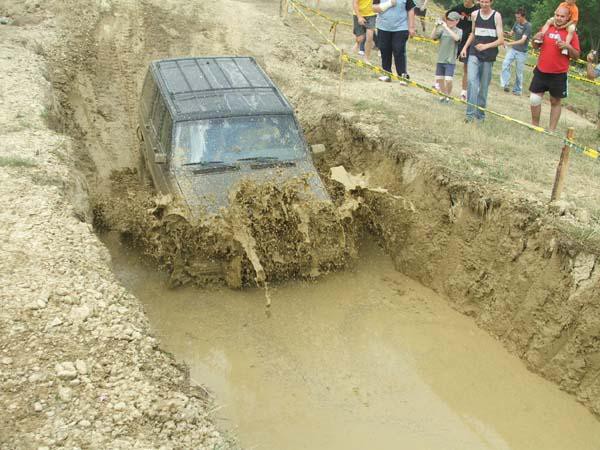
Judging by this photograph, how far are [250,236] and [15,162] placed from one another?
2.76 m

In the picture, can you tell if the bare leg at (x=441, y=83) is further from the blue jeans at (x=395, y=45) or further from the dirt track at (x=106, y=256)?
the dirt track at (x=106, y=256)

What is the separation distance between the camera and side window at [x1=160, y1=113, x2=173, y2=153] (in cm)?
834

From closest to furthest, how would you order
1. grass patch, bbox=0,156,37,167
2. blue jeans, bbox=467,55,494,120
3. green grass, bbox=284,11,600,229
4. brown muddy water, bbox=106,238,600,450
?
brown muddy water, bbox=106,238,600,450 < grass patch, bbox=0,156,37,167 < green grass, bbox=284,11,600,229 < blue jeans, bbox=467,55,494,120

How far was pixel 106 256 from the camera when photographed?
648cm

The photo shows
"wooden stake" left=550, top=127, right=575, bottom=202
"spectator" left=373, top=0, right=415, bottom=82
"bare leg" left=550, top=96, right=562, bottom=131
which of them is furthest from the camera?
"spectator" left=373, top=0, right=415, bottom=82

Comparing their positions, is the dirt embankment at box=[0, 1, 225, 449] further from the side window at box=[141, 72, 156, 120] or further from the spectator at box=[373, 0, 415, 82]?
the spectator at box=[373, 0, 415, 82]

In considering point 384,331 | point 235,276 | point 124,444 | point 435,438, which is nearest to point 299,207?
point 235,276

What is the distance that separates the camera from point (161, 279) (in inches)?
325

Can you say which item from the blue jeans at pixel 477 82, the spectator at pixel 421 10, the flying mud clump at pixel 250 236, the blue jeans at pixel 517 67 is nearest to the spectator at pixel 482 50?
the blue jeans at pixel 477 82

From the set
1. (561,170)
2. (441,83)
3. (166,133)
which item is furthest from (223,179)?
(441,83)

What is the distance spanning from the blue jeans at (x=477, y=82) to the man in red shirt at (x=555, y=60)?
0.72 meters

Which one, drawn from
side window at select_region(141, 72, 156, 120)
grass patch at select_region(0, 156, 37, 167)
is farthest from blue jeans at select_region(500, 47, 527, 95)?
grass patch at select_region(0, 156, 37, 167)

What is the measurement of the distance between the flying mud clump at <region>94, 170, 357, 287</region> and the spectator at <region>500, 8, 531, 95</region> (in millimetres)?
7392

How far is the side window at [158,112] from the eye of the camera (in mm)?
8883
